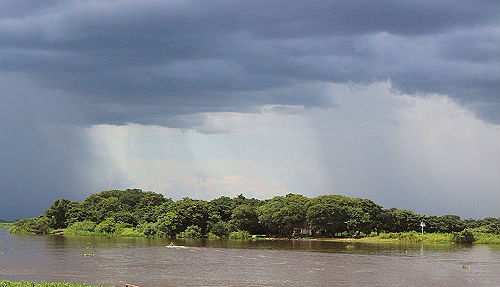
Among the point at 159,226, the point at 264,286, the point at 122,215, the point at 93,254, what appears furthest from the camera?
the point at 122,215

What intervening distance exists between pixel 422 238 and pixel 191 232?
36394 mm

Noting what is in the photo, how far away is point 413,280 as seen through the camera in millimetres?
41438

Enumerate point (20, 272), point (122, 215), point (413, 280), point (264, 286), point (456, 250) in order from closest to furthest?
1. point (264, 286)
2. point (20, 272)
3. point (413, 280)
4. point (456, 250)
5. point (122, 215)

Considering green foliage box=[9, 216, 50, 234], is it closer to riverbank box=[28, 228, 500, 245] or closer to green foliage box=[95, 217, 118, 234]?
riverbank box=[28, 228, 500, 245]

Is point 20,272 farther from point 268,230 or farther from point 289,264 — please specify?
point 268,230

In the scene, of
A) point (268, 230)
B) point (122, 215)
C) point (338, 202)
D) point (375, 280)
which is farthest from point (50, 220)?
point (375, 280)

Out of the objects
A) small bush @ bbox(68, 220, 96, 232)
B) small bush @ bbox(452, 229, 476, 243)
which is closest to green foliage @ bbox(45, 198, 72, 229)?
small bush @ bbox(68, 220, 96, 232)

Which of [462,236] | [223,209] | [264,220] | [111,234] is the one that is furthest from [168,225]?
[462,236]

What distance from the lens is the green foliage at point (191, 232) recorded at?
289ft

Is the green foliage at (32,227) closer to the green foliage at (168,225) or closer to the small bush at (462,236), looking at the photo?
the green foliage at (168,225)

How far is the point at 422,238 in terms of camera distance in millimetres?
86438

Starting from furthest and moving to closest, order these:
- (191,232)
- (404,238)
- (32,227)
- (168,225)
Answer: (32,227), (168,225), (191,232), (404,238)

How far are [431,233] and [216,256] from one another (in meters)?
49.2

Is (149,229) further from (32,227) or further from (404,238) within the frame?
(404,238)
